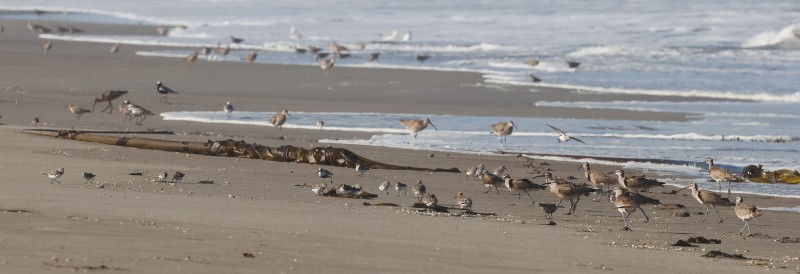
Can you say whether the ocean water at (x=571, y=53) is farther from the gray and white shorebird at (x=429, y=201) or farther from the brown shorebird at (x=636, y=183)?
the gray and white shorebird at (x=429, y=201)

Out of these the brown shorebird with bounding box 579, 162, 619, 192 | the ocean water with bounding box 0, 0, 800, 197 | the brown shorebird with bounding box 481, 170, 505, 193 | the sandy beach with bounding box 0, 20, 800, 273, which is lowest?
the sandy beach with bounding box 0, 20, 800, 273

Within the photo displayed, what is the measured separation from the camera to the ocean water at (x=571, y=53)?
1800cm

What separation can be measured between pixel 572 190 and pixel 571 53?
1149 inches

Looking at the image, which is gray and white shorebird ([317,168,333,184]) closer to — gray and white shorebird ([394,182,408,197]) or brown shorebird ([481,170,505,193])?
gray and white shorebird ([394,182,408,197])

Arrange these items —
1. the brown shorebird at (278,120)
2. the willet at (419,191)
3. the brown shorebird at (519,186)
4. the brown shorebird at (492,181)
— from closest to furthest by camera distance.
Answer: the willet at (419,191) < the brown shorebird at (519,186) < the brown shorebird at (492,181) < the brown shorebird at (278,120)

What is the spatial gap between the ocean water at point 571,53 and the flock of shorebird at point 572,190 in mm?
1560

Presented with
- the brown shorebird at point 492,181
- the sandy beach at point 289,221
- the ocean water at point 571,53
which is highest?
the ocean water at point 571,53

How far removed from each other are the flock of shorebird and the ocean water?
5.12ft

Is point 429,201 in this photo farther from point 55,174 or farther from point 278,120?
point 278,120

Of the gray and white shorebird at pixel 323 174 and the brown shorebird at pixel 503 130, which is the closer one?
the gray and white shorebird at pixel 323 174

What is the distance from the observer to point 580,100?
1004 inches

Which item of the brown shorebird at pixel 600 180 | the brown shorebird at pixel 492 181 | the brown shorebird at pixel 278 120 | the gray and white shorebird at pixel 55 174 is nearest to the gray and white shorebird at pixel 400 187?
the brown shorebird at pixel 492 181

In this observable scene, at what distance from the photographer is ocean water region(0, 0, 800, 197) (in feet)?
59.1

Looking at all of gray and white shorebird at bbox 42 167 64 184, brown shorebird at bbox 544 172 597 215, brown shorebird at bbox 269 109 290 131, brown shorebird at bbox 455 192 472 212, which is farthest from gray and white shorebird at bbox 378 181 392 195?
brown shorebird at bbox 269 109 290 131
